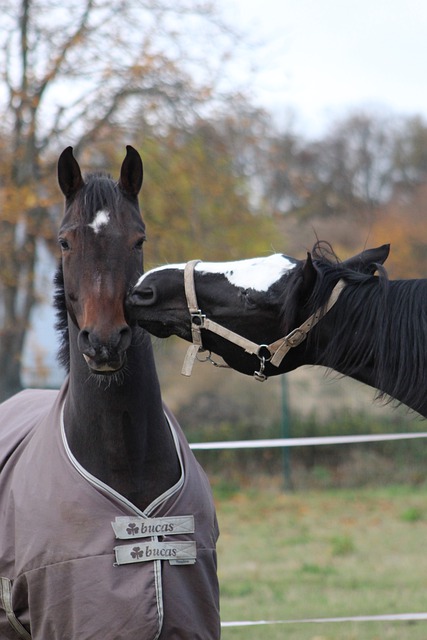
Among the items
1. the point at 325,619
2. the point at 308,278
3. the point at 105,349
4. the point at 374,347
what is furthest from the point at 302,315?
the point at 325,619

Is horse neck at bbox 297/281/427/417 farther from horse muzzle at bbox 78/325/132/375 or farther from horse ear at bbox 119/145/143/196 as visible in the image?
horse ear at bbox 119/145/143/196

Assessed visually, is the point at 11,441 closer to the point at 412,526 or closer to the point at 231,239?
the point at 412,526

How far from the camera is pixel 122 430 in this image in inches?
112

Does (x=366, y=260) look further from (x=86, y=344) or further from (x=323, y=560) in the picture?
(x=323, y=560)

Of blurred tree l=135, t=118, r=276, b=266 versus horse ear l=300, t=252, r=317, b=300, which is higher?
blurred tree l=135, t=118, r=276, b=266

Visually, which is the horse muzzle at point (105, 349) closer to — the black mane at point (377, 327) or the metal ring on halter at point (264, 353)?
the metal ring on halter at point (264, 353)

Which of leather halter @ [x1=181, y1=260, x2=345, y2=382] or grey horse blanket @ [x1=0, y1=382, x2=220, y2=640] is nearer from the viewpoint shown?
leather halter @ [x1=181, y1=260, x2=345, y2=382]

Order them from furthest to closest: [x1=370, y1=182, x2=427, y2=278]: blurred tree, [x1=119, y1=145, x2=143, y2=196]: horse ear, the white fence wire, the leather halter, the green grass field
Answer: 1. [x1=370, y1=182, x2=427, y2=278]: blurred tree
2. the green grass field
3. the white fence wire
4. [x1=119, y1=145, x2=143, y2=196]: horse ear
5. the leather halter

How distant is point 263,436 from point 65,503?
8.23 m

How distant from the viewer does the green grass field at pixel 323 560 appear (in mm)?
5137

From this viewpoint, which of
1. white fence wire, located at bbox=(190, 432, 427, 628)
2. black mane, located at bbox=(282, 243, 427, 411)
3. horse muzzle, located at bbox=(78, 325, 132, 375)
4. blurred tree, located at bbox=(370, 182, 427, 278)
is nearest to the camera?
black mane, located at bbox=(282, 243, 427, 411)

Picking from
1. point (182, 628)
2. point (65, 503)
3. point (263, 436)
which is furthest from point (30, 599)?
point (263, 436)

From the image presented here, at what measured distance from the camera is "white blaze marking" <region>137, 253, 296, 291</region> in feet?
8.55

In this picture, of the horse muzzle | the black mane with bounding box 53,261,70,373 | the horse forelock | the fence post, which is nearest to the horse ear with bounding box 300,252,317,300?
the horse muzzle
